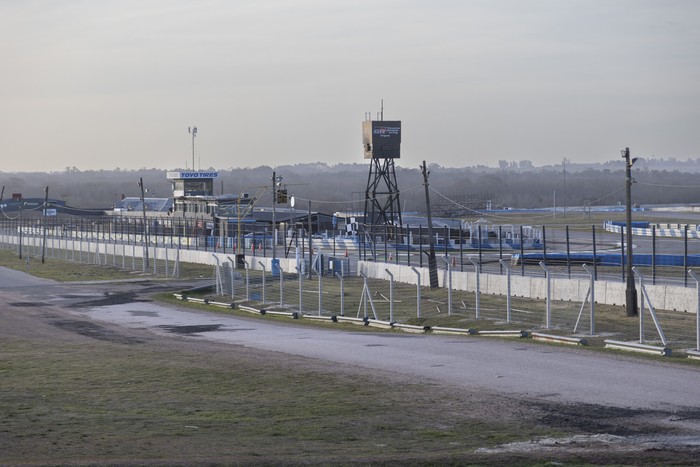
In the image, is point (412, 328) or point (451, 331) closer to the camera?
point (451, 331)

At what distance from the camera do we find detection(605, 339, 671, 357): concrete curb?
20.7 meters

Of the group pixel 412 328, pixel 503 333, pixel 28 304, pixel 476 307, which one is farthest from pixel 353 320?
pixel 28 304

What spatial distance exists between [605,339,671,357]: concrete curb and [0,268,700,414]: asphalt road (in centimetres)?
71

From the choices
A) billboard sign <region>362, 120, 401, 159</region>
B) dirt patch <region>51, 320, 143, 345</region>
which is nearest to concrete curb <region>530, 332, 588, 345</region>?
dirt patch <region>51, 320, 143, 345</region>

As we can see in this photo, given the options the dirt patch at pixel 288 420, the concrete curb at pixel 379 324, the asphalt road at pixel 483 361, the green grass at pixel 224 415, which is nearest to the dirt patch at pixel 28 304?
the asphalt road at pixel 483 361

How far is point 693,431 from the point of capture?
13.1 meters

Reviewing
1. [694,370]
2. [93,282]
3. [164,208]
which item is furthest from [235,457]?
[164,208]

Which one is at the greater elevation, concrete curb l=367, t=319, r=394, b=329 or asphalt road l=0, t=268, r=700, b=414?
asphalt road l=0, t=268, r=700, b=414

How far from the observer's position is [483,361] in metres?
20.9

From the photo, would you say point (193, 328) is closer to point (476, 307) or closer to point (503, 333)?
point (476, 307)

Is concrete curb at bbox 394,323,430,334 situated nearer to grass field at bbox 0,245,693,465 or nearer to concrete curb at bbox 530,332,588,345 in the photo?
concrete curb at bbox 530,332,588,345

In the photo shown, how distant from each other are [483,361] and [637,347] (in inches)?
Result: 137

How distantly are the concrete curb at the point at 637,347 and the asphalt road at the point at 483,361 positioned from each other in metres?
0.71

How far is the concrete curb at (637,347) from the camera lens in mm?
20719
